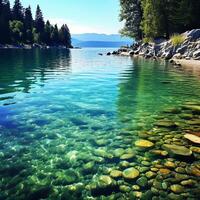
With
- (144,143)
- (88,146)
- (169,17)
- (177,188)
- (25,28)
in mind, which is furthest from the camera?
(25,28)

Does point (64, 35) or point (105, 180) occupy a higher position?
point (64, 35)

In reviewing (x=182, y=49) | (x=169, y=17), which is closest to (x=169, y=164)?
(x=182, y=49)

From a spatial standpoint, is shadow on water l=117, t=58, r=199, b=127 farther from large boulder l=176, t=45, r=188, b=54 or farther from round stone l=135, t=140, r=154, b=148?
large boulder l=176, t=45, r=188, b=54

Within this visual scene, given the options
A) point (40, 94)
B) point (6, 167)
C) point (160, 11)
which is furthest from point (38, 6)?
point (6, 167)

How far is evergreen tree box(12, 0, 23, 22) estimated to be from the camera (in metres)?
128

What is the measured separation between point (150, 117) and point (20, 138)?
6.01 meters

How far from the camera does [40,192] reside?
610 cm

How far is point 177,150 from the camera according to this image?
834cm

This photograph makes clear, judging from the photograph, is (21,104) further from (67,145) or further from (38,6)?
(38,6)

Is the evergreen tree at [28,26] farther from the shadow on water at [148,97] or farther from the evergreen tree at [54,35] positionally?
the shadow on water at [148,97]

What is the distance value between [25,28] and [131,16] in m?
74.6

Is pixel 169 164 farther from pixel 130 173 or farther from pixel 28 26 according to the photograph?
pixel 28 26

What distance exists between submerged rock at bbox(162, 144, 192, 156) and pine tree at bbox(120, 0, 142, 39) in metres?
65.2

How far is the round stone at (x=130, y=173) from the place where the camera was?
6793 millimetres
